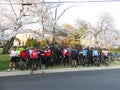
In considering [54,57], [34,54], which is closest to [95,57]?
[54,57]

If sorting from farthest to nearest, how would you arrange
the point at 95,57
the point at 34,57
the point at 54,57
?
the point at 95,57 → the point at 54,57 → the point at 34,57

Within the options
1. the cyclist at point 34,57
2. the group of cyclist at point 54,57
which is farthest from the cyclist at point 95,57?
the cyclist at point 34,57

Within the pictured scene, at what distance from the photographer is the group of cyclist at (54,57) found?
80.2ft

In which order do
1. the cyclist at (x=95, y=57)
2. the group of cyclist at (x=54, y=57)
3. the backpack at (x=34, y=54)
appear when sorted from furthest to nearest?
1. the cyclist at (x=95, y=57)
2. the group of cyclist at (x=54, y=57)
3. the backpack at (x=34, y=54)

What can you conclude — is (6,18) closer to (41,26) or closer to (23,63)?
(41,26)

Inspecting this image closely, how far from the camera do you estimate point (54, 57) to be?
26.2m

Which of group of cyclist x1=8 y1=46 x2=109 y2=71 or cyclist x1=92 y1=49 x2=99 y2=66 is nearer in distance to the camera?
group of cyclist x1=8 y1=46 x2=109 y2=71

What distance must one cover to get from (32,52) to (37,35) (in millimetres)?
17488

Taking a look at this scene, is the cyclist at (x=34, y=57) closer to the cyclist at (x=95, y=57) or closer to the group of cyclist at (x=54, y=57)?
the group of cyclist at (x=54, y=57)

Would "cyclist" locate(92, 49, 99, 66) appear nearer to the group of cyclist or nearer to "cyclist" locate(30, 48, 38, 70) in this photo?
the group of cyclist

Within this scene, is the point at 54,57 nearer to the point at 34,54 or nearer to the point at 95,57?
the point at 34,54

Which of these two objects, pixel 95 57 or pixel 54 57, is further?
pixel 95 57

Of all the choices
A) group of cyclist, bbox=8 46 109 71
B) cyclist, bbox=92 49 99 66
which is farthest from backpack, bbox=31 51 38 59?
cyclist, bbox=92 49 99 66

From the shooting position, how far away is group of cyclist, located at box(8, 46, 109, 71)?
24.5 meters
